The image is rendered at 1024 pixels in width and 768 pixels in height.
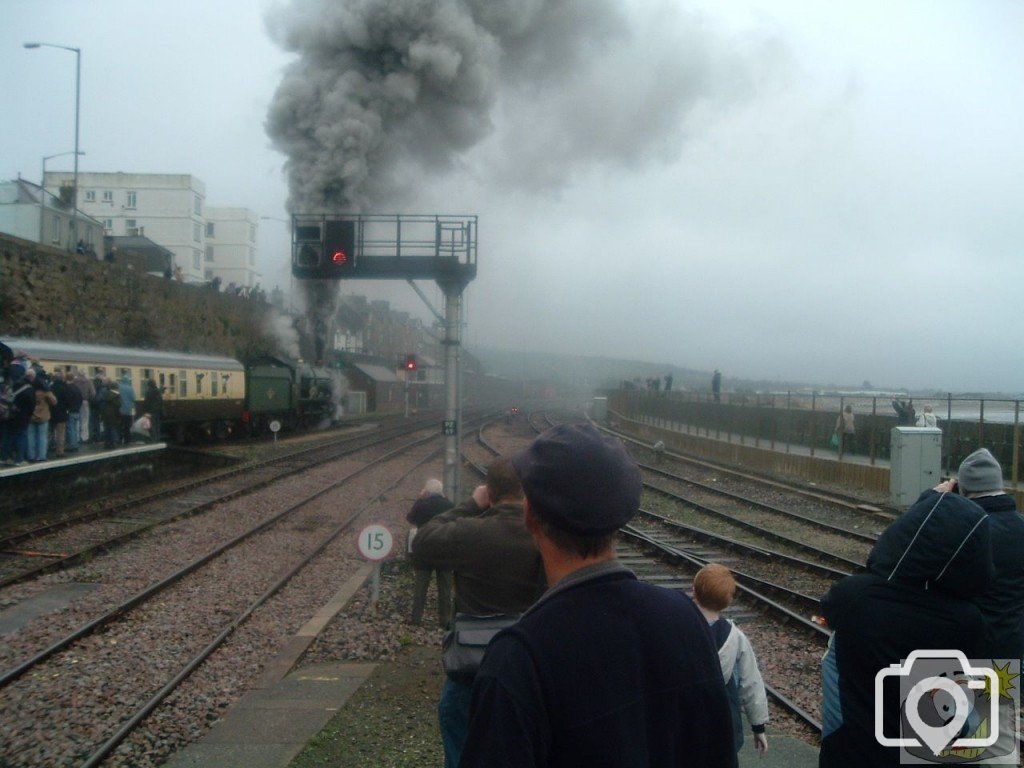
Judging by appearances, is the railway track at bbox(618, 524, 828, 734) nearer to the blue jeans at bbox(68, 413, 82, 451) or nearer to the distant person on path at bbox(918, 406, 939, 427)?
the distant person on path at bbox(918, 406, 939, 427)

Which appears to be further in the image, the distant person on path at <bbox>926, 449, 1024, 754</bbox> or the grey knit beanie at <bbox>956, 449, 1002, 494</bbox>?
the grey knit beanie at <bbox>956, 449, 1002, 494</bbox>

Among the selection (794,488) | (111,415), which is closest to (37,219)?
(111,415)

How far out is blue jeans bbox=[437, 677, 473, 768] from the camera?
335 cm

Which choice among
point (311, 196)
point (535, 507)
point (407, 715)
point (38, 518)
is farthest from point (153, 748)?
point (311, 196)

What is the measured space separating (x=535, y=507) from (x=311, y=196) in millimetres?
21773

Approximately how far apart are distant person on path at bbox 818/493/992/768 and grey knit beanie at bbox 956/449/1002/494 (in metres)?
0.78

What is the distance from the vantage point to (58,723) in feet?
20.1

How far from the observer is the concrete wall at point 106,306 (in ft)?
77.9

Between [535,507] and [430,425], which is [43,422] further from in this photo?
[430,425]

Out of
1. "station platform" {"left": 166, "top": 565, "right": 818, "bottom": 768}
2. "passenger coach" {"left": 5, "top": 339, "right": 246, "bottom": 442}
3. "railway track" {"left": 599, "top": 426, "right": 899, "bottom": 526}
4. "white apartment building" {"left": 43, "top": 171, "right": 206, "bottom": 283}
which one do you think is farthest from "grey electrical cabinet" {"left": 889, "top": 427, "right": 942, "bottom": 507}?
"white apartment building" {"left": 43, "top": 171, "right": 206, "bottom": 283}

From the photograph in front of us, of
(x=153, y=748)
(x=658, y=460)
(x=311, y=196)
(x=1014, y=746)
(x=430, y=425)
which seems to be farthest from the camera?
(x=430, y=425)

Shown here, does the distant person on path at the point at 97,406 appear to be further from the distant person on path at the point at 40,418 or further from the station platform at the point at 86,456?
the distant person on path at the point at 40,418

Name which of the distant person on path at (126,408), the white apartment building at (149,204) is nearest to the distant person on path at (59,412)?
the distant person on path at (126,408)

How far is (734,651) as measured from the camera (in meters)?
3.75
